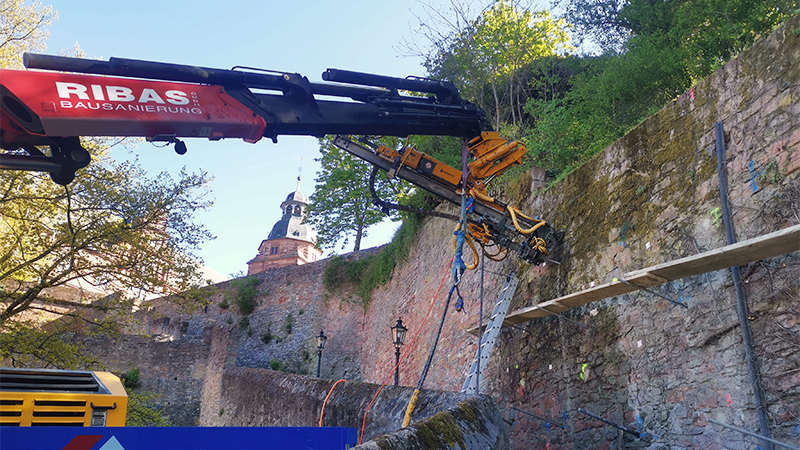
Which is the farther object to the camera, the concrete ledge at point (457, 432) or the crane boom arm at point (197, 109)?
the crane boom arm at point (197, 109)

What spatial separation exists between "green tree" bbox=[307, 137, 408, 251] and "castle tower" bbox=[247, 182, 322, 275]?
3464 cm

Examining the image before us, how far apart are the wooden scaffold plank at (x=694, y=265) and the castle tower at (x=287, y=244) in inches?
2105

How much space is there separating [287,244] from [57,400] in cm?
5661

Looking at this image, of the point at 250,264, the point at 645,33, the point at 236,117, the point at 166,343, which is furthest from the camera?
the point at 250,264

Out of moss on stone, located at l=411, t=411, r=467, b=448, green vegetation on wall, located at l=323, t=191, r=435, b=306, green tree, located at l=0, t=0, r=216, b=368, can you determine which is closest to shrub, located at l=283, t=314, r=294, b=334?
green vegetation on wall, located at l=323, t=191, r=435, b=306

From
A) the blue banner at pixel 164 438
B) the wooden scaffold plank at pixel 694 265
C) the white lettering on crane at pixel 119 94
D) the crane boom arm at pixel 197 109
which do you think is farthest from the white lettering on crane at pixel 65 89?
the wooden scaffold plank at pixel 694 265

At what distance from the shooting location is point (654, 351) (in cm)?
639

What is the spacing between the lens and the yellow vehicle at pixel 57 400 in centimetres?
498

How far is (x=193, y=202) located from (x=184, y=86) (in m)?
7.14

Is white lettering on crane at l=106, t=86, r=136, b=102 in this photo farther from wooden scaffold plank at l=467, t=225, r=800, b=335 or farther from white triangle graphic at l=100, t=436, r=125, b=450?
wooden scaffold plank at l=467, t=225, r=800, b=335

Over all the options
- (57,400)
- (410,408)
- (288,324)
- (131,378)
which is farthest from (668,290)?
(131,378)

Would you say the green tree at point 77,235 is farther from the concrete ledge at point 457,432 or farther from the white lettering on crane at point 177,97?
the concrete ledge at point 457,432

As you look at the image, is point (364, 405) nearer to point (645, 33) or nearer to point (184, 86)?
point (184, 86)

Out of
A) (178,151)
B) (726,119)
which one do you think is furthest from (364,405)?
(726,119)
